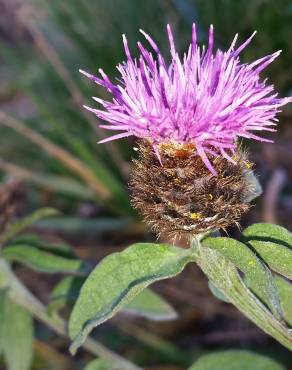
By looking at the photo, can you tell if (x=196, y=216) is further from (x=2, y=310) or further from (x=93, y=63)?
(x=93, y=63)

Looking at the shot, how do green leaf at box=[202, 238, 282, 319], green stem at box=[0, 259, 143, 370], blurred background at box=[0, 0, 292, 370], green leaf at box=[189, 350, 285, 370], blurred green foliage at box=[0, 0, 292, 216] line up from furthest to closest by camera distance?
blurred green foliage at box=[0, 0, 292, 216] < blurred background at box=[0, 0, 292, 370] < green stem at box=[0, 259, 143, 370] < green leaf at box=[189, 350, 285, 370] < green leaf at box=[202, 238, 282, 319]

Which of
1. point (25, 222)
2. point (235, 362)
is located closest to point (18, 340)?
point (25, 222)

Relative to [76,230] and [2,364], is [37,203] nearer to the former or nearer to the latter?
[76,230]

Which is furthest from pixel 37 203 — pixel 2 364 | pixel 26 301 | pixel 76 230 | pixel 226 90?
pixel 226 90

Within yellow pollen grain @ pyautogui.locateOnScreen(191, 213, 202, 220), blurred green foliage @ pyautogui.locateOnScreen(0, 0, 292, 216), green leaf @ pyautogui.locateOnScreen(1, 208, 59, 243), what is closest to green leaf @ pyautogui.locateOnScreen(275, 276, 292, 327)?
yellow pollen grain @ pyautogui.locateOnScreen(191, 213, 202, 220)

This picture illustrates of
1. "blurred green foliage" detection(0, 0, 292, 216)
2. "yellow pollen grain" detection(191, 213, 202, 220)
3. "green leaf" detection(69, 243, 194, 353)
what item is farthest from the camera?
"blurred green foliage" detection(0, 0, 292, 216)

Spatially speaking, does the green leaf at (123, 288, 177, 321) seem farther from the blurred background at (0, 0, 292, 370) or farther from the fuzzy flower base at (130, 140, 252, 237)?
the blurred background at (0, 0, 292, 370)
